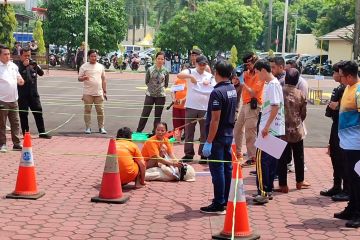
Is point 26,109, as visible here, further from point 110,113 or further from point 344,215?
point 344,215

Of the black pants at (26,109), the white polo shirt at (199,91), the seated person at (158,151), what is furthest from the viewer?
the black pants at (26,109)

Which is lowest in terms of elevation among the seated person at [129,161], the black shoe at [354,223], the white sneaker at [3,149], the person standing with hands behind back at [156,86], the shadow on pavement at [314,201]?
the shadow on pavement at [314,201]

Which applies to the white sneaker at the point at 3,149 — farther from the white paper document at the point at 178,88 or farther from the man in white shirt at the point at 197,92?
the white paper document at the point at 178,88

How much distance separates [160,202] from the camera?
7203 mm

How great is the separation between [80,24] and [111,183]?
3546 cm

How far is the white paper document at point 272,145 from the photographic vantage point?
6945 mm

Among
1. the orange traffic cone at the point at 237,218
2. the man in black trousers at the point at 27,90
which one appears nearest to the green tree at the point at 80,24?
the man in black trousers at the point at 27,90

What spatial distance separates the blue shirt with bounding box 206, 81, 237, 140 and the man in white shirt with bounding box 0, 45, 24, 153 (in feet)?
15.5

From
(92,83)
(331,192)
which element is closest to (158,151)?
(331,192)

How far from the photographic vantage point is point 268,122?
277 inches

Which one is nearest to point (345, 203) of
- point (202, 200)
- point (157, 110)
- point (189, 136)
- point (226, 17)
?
point (202, 200)

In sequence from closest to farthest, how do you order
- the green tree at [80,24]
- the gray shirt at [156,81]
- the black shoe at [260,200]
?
the black shoe at [260,200] < the gray shirt at [156,81] < the green tree at [80,24]

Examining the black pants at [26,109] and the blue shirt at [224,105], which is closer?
the blue shirt at [224,105]

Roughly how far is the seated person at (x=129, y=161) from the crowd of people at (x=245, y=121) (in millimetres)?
13
